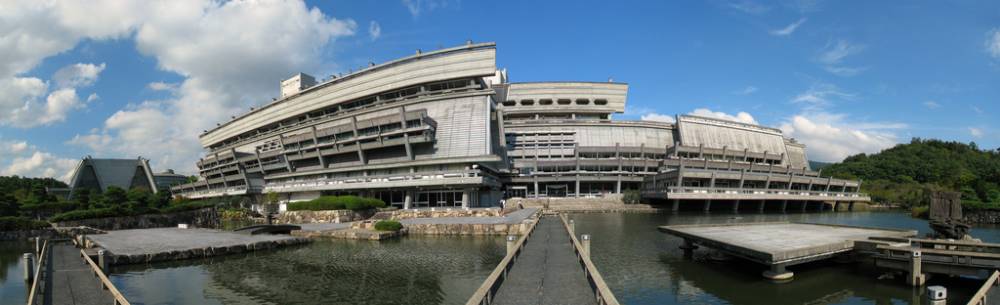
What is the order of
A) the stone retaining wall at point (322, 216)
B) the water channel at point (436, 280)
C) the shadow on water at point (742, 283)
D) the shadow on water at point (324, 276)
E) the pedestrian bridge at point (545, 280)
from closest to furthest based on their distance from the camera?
the pedestrian bridge at point (545, 280)
the shadow on water at point (742, 283)
the water channel at point (436, 280)
the shadow on water at point (324, 276)
the stone retaining wall at point (322, 216)

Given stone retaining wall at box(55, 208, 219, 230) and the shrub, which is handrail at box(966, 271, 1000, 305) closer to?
the shrub

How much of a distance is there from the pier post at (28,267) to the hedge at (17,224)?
25.5m

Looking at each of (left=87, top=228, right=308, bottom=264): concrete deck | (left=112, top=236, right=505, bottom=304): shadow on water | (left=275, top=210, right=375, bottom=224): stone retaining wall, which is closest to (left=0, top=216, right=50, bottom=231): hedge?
(left=87, top=228, right=308, bottom=264): concrete deck

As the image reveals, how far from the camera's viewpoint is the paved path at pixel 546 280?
10.8 metres

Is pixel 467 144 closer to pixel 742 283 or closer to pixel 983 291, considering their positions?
pixel 742 283

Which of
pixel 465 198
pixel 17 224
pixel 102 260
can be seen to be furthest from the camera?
pixel 465 198

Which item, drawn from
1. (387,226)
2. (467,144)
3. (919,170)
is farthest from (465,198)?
(919,170)

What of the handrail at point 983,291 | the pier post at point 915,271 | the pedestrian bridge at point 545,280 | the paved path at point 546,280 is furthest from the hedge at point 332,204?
the handrail at point 983,291

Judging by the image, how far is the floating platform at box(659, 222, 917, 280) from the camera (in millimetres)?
16656

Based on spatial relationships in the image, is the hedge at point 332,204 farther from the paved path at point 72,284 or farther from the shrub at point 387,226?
the paved path at point 72,284

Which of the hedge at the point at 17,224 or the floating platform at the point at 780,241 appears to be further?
the hedge at the point at 17,224

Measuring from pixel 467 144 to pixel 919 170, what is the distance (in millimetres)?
94331

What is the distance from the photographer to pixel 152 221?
4844cm

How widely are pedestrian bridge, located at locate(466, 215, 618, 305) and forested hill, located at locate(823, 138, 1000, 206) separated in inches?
2748
